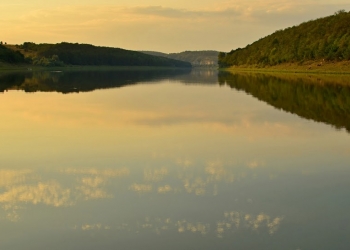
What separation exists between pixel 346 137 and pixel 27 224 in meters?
16.1

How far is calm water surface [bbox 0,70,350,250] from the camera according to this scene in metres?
9.88

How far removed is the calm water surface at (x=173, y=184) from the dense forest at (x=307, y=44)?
83.1 meters

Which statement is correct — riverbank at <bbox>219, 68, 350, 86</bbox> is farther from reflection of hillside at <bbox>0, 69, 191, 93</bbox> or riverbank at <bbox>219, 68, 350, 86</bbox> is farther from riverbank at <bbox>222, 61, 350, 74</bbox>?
reflection of hillside at <bbox>0, 69, 191, 93</bbox>

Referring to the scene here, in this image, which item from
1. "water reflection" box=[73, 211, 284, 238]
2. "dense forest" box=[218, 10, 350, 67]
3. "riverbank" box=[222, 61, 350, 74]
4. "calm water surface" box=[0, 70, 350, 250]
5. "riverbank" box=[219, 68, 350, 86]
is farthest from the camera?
"dense forest" box=[218, 10, 350, 67]

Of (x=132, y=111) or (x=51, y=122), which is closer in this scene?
(x=51, y=122)

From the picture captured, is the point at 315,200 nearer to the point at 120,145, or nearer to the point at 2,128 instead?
the point at 120,145

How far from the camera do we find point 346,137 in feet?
71.9

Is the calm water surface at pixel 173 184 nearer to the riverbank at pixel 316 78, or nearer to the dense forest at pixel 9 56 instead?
the riverbank at pixel 316 78

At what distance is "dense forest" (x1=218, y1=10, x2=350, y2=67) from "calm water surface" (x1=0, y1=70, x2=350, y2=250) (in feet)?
273

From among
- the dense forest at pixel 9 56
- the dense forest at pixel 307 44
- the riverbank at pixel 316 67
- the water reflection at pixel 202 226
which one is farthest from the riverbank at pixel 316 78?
the dense forest at pixel 9 56

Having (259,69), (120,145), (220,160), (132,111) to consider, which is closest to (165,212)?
(220,160)

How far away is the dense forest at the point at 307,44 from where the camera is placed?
105 m

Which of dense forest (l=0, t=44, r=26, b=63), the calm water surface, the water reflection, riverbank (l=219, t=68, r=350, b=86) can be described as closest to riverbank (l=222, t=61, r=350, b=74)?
riverbank (l=219, t=68, r=350, b=86)

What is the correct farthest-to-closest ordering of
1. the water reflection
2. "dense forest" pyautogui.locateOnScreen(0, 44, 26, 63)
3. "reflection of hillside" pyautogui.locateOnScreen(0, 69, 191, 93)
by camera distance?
"dense forest" pyautogui.locateOnScreen(0, 44, 26, 63)
"reflection of hillside" pyautogui.locateOnScreen(0, 69, 191, 93)
the water reflection
